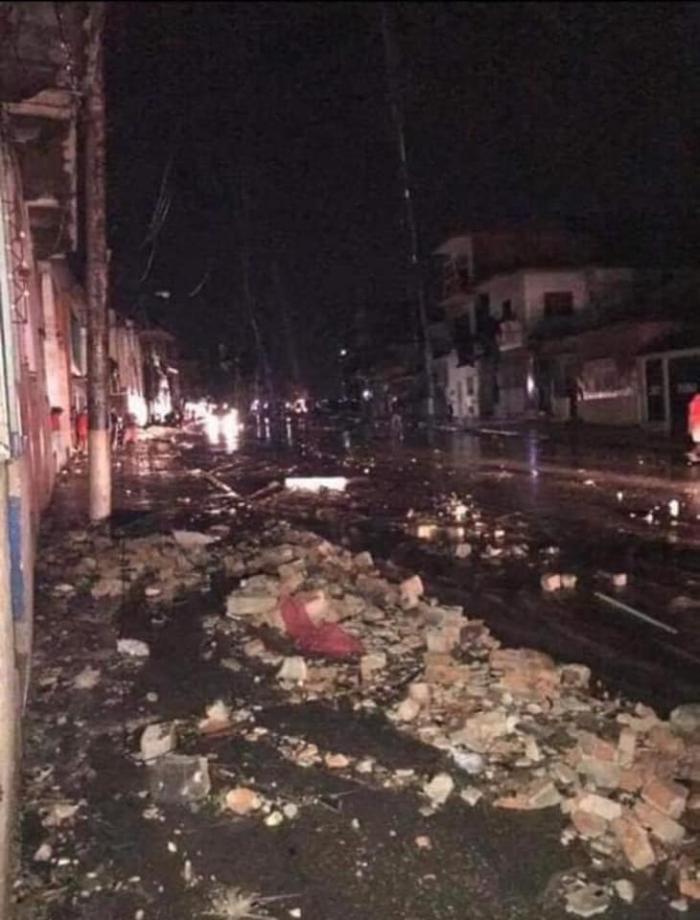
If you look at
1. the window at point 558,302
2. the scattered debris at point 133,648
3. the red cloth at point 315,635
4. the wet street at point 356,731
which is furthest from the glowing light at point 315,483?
the window at point 558,302

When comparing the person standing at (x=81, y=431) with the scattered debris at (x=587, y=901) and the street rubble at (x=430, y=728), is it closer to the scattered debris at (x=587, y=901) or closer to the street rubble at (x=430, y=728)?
the street rubble at (x=430, y=728)

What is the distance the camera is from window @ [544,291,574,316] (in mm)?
44125

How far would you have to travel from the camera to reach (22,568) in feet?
17.0

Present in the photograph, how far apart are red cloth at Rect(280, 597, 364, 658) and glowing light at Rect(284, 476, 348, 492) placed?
10.7 meters

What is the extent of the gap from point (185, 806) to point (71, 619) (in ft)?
11.7

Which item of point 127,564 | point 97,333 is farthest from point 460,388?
point 127,564

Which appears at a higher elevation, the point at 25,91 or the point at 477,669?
the point at 25,91

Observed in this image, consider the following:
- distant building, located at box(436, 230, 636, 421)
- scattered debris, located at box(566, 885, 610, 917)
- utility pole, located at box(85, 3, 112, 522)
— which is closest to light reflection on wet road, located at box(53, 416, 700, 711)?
scattered debris, located at box(566, 885, 610, 917)

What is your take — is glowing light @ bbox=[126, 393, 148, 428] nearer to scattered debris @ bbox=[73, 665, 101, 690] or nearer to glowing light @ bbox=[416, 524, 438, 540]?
glowing light @ bbox=[416, 524, 438, 540]

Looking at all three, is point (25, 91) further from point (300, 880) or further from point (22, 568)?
point (300, 880)

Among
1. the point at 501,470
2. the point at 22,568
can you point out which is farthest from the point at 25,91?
the point at 501,470

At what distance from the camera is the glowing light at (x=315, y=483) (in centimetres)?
1823

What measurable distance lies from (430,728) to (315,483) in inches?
554

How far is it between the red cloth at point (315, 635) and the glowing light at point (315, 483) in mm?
10734
